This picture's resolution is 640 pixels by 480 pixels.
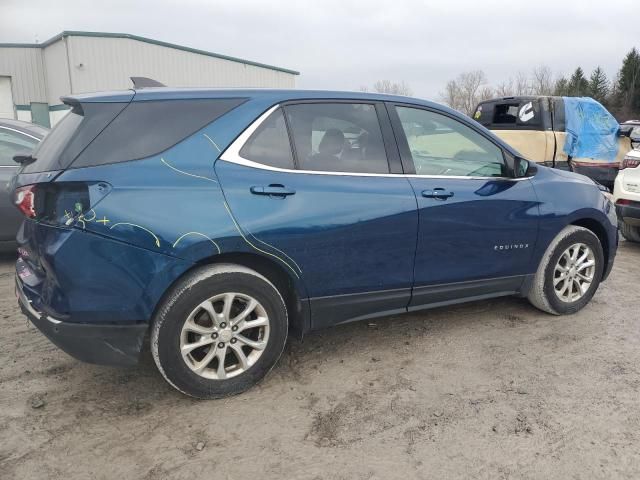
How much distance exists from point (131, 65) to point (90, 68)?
158cm

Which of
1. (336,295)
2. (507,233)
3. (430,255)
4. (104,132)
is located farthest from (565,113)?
(104,132)

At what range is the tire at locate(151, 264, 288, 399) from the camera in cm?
268

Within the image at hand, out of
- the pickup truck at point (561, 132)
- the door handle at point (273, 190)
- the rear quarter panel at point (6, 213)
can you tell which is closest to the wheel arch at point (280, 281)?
the door handle at point (273, 190)

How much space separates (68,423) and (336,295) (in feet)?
5.15

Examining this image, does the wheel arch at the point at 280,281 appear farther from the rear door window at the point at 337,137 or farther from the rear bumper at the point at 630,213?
the rear bumper at the point at 630,213

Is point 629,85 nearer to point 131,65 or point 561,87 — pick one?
point 561,87

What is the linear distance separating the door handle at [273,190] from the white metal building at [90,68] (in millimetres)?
18101

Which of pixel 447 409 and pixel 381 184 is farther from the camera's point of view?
pixel 381 184

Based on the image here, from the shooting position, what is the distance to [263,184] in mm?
2842

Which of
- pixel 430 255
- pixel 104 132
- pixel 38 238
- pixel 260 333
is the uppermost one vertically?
pixel 104 132

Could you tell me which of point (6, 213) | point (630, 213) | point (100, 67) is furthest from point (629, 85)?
point (6, 213)

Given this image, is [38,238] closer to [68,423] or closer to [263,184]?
[68,423]

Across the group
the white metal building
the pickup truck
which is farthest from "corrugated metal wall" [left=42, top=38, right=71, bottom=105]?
the pickup truck

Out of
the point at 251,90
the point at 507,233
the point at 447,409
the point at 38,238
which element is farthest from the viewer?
the point at 507,233
